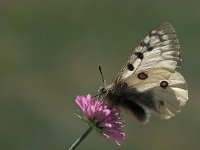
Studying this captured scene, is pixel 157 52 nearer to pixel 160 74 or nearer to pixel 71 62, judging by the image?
pixel 160 74

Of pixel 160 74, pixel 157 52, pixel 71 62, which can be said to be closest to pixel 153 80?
pixel 160 74

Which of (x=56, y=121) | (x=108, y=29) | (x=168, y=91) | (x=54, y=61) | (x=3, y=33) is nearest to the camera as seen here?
(x=168, y=91)

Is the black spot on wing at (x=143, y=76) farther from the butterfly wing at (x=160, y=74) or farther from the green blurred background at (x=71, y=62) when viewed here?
the green blurred background at (x=71, y=62)

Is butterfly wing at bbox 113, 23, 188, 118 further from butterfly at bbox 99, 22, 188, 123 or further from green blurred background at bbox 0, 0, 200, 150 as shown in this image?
green blurred background at bbox 0, 0, 200, 150

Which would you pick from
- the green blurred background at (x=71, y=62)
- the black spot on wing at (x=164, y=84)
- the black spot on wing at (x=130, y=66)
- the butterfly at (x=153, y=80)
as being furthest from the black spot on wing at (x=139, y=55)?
the green blurred background at (x=71, y=62)

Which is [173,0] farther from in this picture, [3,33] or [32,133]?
[32,133]

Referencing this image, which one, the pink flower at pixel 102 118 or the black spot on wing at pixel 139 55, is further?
the black spot on wing at pixel 139 55

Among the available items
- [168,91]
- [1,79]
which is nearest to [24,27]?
[1,79]
